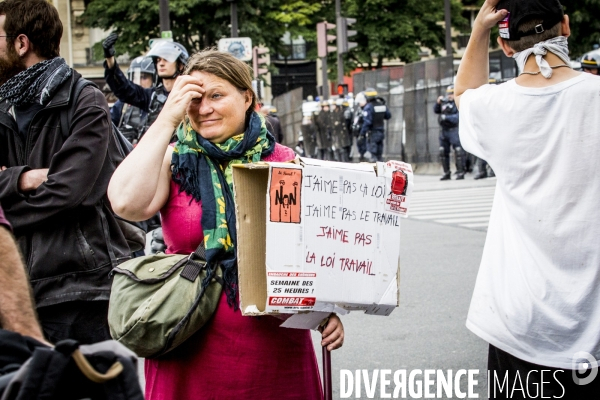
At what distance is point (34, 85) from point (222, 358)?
1333mm

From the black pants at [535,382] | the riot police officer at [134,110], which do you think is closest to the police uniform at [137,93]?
the riot police officer at [134,110]

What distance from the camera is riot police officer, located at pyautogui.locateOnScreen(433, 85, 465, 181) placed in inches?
842

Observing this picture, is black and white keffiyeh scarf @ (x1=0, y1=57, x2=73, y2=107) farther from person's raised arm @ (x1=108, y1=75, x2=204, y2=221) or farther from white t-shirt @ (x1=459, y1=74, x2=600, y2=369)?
white t-shirt @ (x1=459, y1=74, x2=600, y2=369)

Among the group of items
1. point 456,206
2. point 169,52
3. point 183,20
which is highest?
point 183,20

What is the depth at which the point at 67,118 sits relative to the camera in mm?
3723

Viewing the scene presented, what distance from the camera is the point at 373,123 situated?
25.5 meters

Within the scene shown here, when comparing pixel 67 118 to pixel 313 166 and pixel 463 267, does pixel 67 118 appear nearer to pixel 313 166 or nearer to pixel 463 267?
pixel 313 166

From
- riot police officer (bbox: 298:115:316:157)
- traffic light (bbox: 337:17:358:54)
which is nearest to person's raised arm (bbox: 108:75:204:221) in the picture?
traffic light (bbox: 337:17:358:54)

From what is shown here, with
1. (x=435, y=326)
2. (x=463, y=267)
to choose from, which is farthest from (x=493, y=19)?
(x=463, y=267)

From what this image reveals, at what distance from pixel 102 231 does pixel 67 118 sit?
1.51ft

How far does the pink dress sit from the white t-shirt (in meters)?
0.70

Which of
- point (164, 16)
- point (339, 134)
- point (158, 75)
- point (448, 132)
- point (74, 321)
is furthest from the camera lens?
point (339, 134)

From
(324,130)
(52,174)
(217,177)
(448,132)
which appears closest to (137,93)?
(52,174)

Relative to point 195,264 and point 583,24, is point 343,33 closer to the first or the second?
point 583,24
